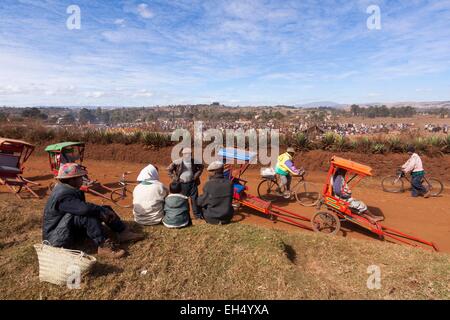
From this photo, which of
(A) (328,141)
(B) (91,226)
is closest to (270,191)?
(A) (328,141)

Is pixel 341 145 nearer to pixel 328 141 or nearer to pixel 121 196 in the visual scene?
pixel 328 141

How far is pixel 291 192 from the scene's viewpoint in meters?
9.02

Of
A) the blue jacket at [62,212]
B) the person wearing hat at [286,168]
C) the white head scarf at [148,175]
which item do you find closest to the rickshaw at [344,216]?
the person wearing hat at [286,168]

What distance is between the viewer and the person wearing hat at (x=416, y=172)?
8992mm

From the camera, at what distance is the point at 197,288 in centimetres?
361

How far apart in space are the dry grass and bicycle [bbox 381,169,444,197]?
18.3 feet

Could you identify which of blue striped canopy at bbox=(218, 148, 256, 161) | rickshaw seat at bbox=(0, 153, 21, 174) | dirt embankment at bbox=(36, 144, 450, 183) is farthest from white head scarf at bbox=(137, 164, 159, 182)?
dirt embankment at bbox=(36, 144, 450, 183)

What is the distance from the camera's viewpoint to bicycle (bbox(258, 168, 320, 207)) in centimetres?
877

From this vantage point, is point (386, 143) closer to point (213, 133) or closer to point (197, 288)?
point (213, 133)

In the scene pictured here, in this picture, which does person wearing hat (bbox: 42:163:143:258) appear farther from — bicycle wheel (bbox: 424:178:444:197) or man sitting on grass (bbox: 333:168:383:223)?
bicycle wheel (bbox: 424:178:444:197)

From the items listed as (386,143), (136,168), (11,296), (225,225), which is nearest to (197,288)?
(225,225)

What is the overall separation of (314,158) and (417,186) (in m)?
4.37

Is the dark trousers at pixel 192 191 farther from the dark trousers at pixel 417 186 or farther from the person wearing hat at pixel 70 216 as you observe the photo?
the dark trousers at pixel 417 186

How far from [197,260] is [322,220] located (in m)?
3.74
